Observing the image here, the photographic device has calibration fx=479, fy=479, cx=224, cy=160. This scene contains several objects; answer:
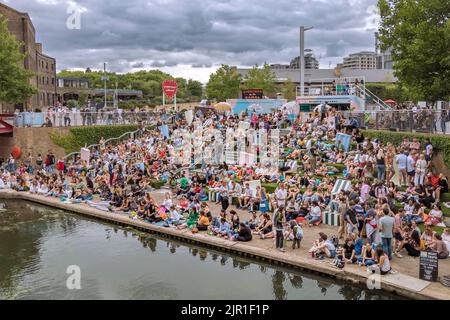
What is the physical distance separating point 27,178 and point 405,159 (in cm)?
2074

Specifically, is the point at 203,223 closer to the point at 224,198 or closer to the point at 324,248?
the point at 224,198

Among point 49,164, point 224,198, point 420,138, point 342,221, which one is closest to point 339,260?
point 342,221

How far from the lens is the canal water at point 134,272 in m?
13.0

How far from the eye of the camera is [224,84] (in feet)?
231

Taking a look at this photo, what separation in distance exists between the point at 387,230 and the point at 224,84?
58.5m

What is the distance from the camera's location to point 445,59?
2156cm

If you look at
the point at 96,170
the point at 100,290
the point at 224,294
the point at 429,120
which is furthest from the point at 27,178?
the point at 429,120

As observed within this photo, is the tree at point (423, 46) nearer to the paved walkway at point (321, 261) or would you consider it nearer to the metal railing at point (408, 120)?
the metal railing at point (408, 120)

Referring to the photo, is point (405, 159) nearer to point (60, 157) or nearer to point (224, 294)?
point (224, 294)

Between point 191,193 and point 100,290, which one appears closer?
point 100,290

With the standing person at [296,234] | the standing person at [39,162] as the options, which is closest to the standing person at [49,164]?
the standing person at [39,162]

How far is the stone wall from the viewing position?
110 feet

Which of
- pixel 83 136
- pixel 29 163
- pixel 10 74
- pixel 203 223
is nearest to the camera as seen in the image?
pixel 203 223

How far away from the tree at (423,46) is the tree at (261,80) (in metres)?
46.2
